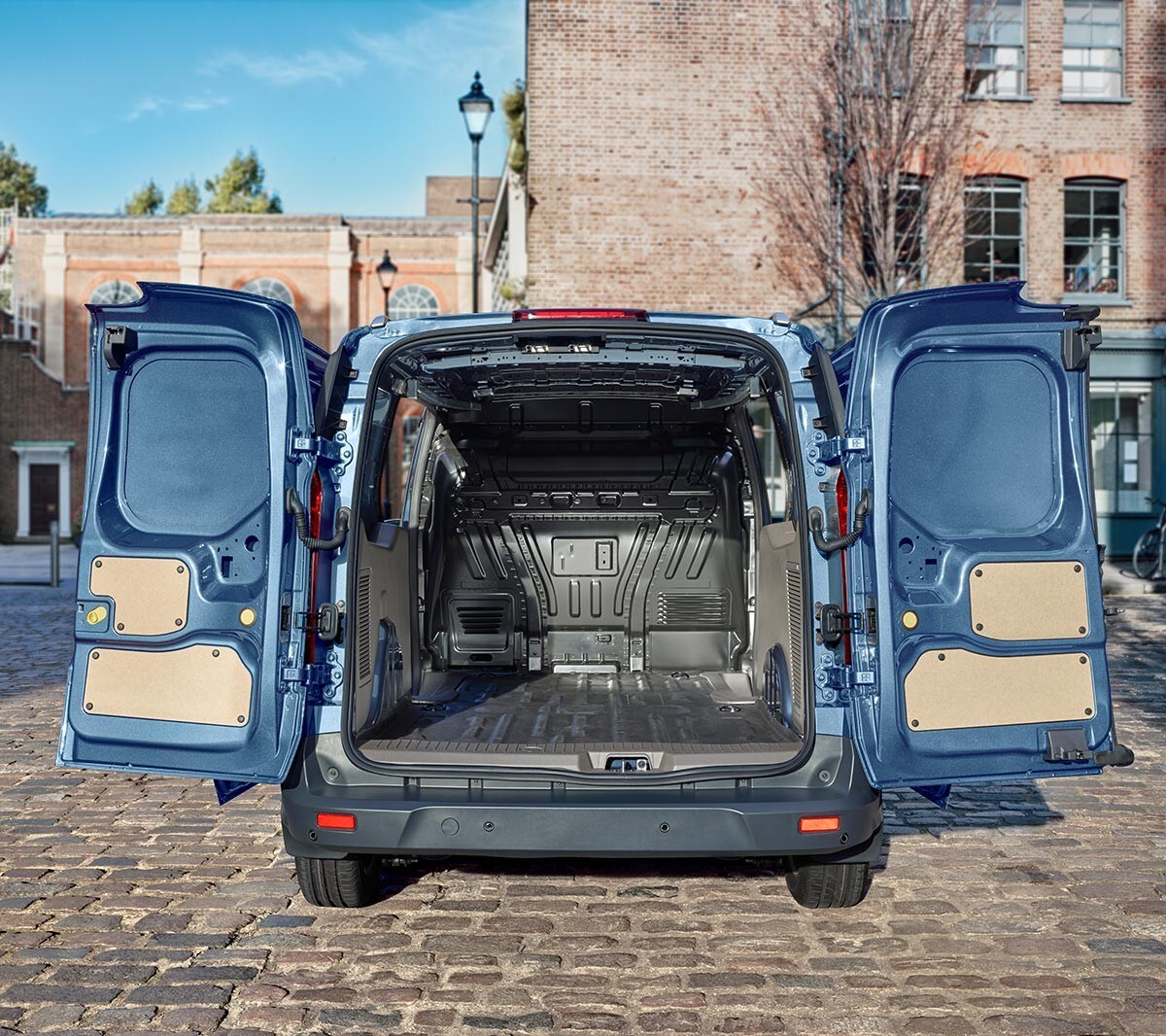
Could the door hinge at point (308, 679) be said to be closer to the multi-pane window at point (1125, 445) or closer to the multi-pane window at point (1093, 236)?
the multi-pane window at point (1125, 445)

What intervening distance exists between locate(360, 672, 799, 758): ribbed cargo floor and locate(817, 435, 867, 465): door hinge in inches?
40.9

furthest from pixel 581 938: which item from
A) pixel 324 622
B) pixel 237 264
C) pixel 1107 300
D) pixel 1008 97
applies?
pixel 237 264

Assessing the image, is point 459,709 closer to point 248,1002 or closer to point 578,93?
point 248,1002

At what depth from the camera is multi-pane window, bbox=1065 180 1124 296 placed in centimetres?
2111

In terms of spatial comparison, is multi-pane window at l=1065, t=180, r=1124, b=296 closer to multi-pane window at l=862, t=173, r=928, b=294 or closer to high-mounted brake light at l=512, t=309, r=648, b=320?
multi-pane window at l=862, t=173, r=928, b=294

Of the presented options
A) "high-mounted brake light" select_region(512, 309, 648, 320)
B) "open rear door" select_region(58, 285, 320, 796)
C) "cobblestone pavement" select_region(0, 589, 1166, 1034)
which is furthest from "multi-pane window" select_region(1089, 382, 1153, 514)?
"open rear door" select_region(58, 285, 320, 796)

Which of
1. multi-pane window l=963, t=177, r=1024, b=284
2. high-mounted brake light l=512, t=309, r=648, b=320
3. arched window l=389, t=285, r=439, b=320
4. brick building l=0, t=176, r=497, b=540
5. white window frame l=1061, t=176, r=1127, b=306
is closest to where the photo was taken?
high-mounted brake light l=512, t=309, r=648, b=320

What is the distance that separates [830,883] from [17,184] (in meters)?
66.5

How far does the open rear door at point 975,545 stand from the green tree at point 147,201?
63.0 meters

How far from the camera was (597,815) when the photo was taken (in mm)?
3816

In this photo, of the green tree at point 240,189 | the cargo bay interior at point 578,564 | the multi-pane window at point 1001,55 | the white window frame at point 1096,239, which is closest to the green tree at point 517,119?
the multi-pane window at point 1001,55

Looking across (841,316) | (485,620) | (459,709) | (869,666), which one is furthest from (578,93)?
(869,666)

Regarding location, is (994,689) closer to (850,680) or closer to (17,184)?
(850,680)

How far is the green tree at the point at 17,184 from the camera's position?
6066cm
